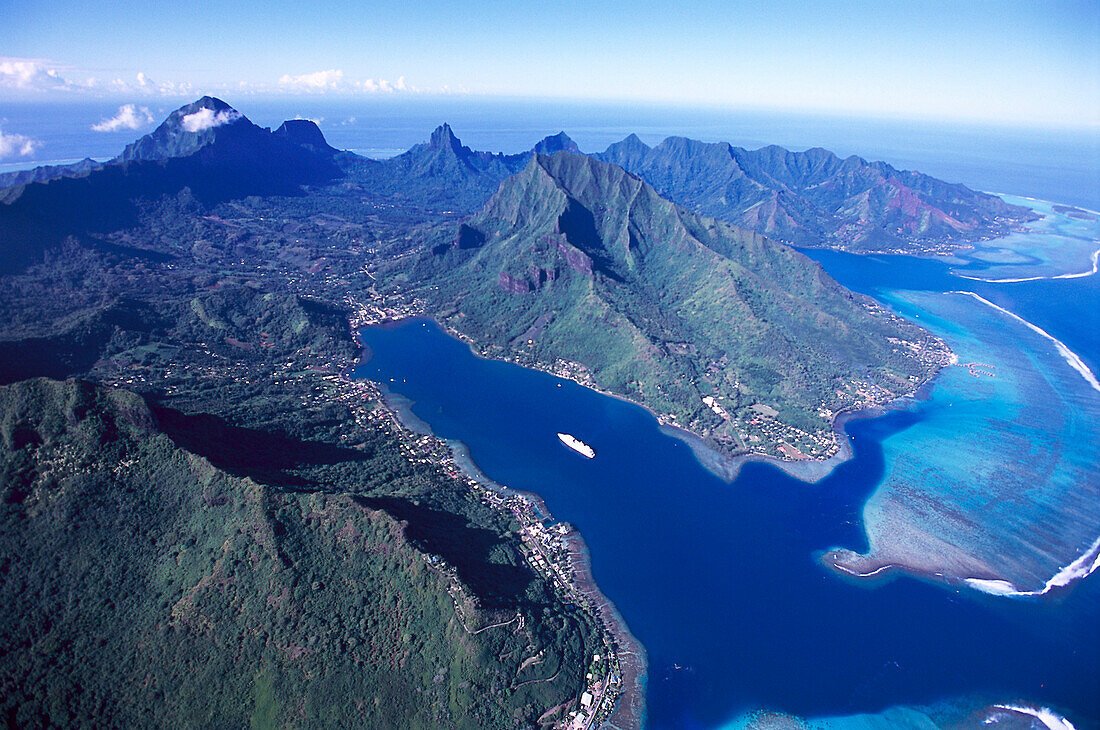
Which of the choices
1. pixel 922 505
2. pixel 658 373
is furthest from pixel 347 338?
pixel 922 505

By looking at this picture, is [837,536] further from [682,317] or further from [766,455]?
[682,317]

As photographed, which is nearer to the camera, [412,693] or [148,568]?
[412,693]

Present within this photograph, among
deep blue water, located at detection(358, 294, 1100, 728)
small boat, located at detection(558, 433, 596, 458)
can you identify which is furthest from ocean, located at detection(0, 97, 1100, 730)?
small boat, located at detection(558, 433, 596, 458)

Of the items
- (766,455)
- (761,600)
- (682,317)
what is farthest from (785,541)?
(682,317)

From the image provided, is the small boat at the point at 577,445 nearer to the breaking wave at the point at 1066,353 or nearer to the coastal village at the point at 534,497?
the coastal village at the point at 534,497

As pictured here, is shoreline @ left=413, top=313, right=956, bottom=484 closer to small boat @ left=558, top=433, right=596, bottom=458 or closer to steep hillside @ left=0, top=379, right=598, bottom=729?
small boat @ left=558, top=433, right=596, bottom=458

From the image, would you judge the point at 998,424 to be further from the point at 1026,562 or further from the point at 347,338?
the point at 347,338

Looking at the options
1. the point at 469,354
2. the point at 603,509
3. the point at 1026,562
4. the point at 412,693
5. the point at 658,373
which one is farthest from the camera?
the point at 469,354
